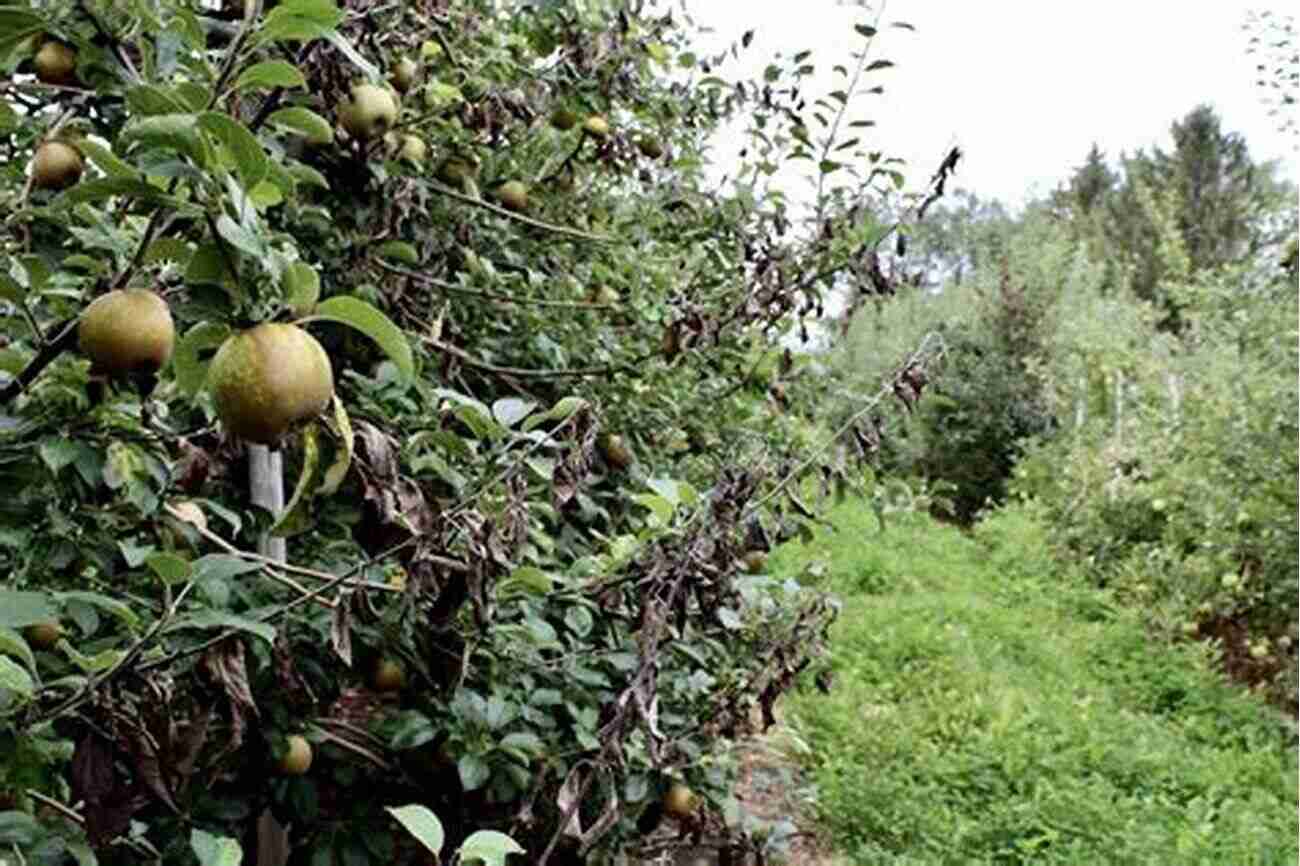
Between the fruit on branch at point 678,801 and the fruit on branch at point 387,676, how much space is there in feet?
1.21

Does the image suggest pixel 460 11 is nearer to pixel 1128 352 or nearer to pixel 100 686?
pixel 100 686

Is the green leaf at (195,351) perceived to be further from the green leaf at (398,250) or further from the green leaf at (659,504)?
the green leaf at (398,250)

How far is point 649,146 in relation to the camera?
84.7 inches

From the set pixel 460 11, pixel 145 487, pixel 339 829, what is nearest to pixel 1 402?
pixel 145 487

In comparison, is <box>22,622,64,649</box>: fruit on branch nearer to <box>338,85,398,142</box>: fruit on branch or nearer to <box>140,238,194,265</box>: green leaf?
<box>140,238,194,265</box>: green leaf

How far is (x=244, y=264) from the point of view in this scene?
0.69 m

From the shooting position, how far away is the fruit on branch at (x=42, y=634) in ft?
3.27

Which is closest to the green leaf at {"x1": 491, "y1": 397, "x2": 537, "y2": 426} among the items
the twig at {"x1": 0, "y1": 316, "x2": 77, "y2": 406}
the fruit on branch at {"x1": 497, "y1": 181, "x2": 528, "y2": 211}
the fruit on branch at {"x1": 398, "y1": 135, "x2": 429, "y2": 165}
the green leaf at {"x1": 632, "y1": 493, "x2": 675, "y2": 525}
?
the green leaf at {"x1": 632, "y1": 493, "x2": 675, "y2": 525}

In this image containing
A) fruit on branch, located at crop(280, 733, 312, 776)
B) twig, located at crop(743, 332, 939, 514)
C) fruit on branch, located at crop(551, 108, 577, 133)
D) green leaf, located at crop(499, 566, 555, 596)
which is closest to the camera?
green leaf, located at crop(499, 566, 555, 596)

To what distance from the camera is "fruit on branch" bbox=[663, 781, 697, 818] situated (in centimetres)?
147

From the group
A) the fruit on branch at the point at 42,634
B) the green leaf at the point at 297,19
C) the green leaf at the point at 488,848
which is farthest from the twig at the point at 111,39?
the green leaf at the point at 488,848

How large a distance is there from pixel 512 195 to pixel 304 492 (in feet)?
3.76

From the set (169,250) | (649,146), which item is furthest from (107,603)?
(649,146)

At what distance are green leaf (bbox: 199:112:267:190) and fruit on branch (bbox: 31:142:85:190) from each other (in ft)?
1.34
